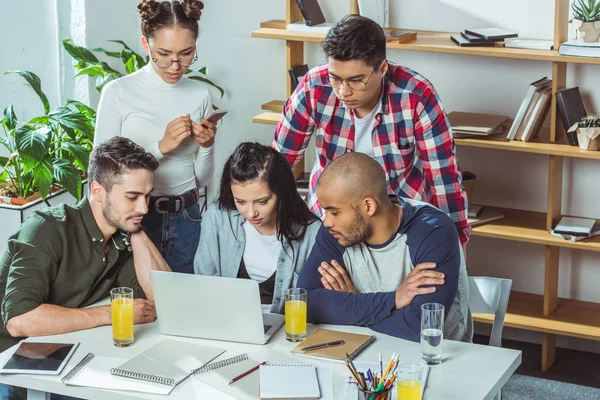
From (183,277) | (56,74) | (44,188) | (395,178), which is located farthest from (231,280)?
(56,74)

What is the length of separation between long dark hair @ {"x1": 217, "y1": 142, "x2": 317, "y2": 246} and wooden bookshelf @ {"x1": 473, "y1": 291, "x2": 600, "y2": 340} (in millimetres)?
1299

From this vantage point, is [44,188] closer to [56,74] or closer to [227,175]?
[56,74]

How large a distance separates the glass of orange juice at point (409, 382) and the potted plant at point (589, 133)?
1.82 m

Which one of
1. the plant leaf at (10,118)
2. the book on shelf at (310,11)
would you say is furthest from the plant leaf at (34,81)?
the book on shelf at (310,11)

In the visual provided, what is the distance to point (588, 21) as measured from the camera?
3779 mm

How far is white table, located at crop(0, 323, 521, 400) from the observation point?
239cm

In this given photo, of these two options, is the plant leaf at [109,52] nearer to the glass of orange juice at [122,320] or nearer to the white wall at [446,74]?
the white wall at [446,74]

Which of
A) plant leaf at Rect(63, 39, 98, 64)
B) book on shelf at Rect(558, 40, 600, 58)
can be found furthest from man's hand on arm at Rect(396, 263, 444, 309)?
plant leaf at Rect(63, 39, 98, 64)

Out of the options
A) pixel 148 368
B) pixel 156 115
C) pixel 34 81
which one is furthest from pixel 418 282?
pixel 34 81

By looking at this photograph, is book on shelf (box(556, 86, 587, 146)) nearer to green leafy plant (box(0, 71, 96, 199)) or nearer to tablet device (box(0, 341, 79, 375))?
green leafy plant (box(0, 71, 96, 199))

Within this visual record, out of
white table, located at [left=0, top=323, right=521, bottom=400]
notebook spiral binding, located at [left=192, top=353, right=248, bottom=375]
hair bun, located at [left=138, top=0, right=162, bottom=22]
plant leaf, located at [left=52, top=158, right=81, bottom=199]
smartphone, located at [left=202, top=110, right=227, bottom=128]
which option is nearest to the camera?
white table, located at [left=0, top=323, right=521, bottom=400]

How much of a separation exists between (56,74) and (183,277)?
2367 millimetres

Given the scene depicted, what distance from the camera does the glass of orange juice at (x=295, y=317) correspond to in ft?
8.77

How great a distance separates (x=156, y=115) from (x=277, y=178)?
531 mm
